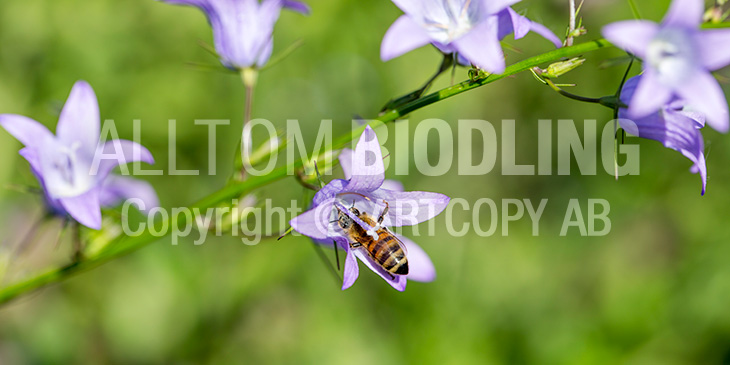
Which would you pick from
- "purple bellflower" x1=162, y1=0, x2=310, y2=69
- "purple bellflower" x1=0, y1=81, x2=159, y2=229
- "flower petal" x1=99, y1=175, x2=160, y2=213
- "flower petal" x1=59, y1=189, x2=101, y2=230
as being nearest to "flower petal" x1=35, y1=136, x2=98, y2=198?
"purple bellflower" x1=0, y1=81, x2=159, y2=229

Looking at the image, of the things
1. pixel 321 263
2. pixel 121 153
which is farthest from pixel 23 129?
pixel 321 263

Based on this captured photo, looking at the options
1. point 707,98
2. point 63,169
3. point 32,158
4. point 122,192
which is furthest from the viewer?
point 122,192

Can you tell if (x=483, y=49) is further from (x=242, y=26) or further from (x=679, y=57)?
(x=242, y=26)

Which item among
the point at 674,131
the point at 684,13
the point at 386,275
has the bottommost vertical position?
the point at 386,275

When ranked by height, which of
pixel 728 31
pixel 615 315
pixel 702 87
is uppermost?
pixel 728 31

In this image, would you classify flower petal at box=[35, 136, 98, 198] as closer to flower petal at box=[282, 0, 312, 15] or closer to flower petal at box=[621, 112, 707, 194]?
flower petal at box=[282, 0, 312, 15]

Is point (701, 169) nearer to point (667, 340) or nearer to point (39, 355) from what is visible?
point (667, 340)

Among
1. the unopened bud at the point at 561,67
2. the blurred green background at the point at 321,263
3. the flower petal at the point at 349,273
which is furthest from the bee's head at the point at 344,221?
the blurred green background at the point at 321,263

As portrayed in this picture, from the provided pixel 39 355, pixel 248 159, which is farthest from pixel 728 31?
pixel 39 355
